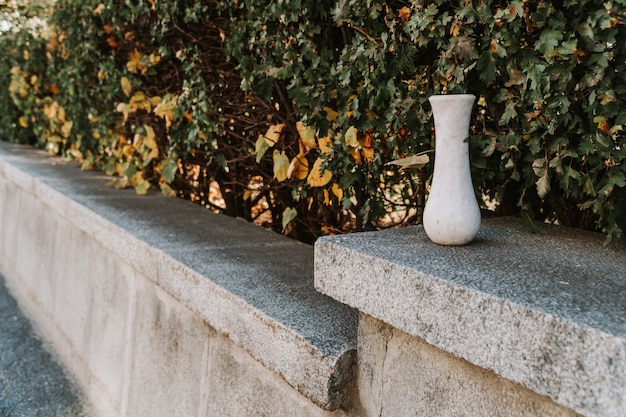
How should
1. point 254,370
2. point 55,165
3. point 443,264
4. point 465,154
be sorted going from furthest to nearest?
point 55,165
point 254,370
point 465,154
point 443,264

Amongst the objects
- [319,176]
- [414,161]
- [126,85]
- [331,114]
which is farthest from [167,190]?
[414,161]

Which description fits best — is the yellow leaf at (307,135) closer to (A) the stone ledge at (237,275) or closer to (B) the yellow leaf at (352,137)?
(B) the yellow leaf at (352,137)

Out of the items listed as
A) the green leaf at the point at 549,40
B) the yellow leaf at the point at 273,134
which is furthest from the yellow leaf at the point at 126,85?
the green leaf at the point at 549,40

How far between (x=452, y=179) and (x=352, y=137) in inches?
22.2

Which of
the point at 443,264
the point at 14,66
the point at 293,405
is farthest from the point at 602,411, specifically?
the point at 14,66

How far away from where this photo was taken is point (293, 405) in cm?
153

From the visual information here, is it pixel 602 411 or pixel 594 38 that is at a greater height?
pixel 594 38

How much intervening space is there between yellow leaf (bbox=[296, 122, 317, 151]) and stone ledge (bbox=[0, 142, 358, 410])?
0.46m

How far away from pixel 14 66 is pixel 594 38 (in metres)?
5.72

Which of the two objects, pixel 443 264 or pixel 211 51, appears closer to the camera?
pixel 443 264

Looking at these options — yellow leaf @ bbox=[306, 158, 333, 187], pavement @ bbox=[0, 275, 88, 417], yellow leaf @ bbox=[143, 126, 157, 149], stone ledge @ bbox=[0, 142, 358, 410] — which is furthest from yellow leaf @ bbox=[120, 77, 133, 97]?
yellow leaf @ bbox=[306, 158, 333, 187]

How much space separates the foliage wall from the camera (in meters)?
1.34

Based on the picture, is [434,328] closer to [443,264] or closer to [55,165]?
[443,264]

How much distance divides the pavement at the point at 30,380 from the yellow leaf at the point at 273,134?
1.65 meters
